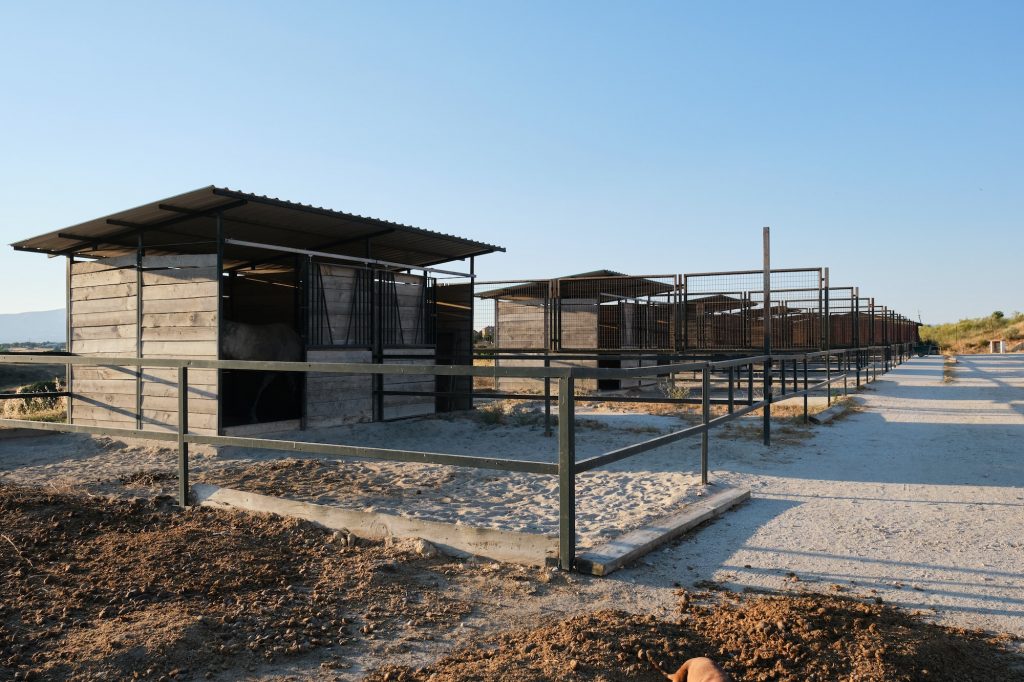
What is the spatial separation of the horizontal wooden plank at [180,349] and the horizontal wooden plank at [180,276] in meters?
0.81

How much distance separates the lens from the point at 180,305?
9703 millimetres

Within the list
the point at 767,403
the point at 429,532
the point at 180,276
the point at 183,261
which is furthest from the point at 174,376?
the point at 767,403

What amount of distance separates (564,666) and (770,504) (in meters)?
3.64

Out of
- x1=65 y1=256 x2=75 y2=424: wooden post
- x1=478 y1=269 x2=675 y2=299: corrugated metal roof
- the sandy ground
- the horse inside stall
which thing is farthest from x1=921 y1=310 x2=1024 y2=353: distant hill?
x1=65 y1=256 x2=75 y2=424: wooden post

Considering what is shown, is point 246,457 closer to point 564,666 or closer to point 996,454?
point 564,666

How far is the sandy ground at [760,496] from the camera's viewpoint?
3.75 meters

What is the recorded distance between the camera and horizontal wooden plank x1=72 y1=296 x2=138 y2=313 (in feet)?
34.0

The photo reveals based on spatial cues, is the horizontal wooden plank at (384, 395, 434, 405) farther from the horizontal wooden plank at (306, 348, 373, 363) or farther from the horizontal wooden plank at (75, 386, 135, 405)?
the horizontal wooden plank at (75, 386, 135, 405)

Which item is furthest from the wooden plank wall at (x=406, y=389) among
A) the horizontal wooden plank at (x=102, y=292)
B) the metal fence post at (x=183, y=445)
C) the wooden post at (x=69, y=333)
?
the metal fence post at (x=183, y=445)

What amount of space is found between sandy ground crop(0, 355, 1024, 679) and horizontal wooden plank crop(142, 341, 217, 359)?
1307mm

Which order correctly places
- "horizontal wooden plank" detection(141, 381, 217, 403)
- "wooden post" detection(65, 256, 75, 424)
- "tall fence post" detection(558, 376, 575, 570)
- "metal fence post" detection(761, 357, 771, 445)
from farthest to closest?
"wooden post" detection(65, 256, 75, 424)
"horizontal wooden plank" detection(141, 381, 217, 403)
"metal fence post" detection(761, 357, 771, 445)
"tall fence post" detection(558, 376, 575, 570)

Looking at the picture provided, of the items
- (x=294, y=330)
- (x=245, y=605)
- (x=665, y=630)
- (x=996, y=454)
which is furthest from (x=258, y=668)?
(x=294, y=330)

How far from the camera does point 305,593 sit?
3639 mm

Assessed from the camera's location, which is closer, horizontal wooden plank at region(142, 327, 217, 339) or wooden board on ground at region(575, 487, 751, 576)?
wooden board on ground at region(575, 487, 751, 576)
